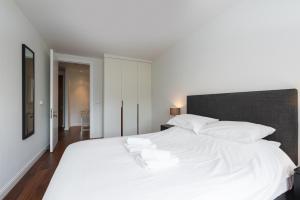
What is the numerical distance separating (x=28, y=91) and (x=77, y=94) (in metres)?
4.57

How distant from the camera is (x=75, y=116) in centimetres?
696

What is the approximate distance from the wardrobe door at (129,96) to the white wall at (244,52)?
1.44 m

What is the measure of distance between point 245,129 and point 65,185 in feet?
5.63

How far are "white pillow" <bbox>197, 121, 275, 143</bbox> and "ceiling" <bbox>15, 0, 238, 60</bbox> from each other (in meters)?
1.67

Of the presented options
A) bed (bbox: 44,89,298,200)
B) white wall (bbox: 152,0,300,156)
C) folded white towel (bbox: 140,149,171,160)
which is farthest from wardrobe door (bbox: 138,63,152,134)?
folded white towel (bbox: 140,149,171,160)

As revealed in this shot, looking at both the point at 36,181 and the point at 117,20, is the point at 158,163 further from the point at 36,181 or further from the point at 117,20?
the point at 117,20

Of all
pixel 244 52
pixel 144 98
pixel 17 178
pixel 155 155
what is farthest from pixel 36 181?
pixel 244 52

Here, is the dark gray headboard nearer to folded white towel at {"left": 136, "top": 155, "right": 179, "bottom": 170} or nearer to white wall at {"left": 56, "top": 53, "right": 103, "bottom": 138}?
folded white towel at {"left": 136, "top": 155, "right": 179, "bottom": 170}

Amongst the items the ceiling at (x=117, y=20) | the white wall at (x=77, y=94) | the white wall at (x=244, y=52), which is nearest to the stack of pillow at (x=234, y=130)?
the white wall at (x=244, y=52)

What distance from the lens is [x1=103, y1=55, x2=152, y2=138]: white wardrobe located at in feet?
14.2

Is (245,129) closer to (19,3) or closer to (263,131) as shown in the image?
(263,131)

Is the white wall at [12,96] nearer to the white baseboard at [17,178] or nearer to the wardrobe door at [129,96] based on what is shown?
the white baseboard at [17,178]

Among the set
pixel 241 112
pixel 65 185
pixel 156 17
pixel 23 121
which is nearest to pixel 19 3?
pixel 23 121

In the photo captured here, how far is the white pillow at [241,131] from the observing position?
65.4 inches
